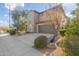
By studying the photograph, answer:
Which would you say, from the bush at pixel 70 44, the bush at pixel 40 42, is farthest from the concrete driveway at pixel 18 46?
the bush at pixel 70 44

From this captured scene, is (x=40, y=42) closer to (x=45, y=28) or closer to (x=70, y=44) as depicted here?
(x=45, y=28)

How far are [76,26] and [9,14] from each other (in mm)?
963

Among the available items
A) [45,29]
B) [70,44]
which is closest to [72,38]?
→ [70,44]

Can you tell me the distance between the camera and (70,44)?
7.87 ft

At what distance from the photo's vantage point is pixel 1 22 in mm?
2445

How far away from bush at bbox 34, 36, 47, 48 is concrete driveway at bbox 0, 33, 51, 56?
52 mm

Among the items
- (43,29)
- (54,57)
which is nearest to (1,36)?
(43,29)

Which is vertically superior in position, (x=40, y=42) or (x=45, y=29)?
(x=45, y=29)

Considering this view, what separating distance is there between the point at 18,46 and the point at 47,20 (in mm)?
557

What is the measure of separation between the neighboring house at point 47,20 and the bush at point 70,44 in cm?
21

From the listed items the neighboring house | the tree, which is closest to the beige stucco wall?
the neighboring house

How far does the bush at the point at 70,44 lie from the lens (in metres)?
2.38

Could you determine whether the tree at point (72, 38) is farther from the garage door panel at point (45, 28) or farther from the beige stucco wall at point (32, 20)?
the beige stucco wall at point (32, 20)

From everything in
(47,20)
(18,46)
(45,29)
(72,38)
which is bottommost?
(18,46)
